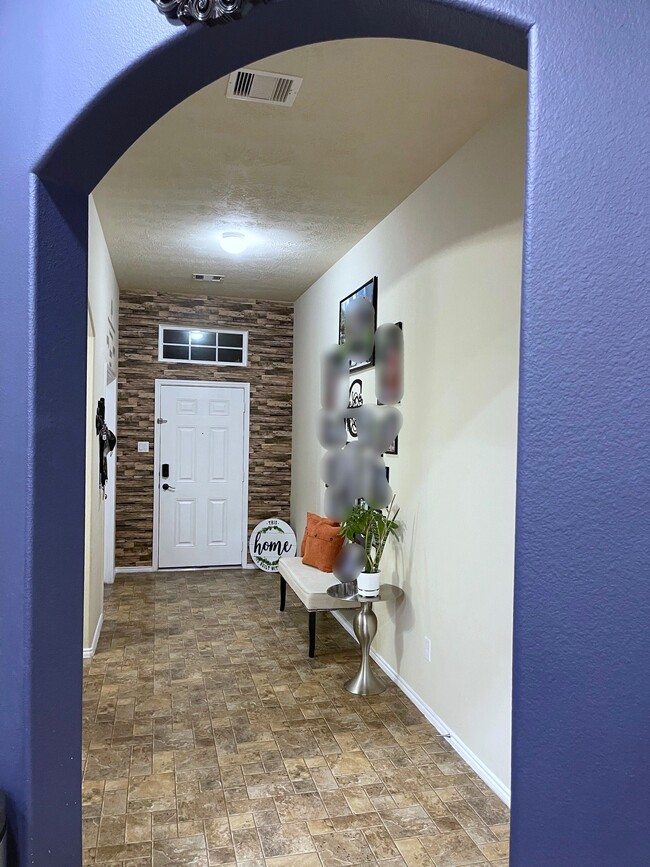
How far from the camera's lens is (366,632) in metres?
3.64

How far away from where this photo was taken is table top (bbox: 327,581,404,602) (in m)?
3.58

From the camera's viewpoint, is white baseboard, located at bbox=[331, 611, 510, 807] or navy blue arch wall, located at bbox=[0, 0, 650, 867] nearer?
navy blue arch wall, located at bbox=[0, 0, 650, 867]

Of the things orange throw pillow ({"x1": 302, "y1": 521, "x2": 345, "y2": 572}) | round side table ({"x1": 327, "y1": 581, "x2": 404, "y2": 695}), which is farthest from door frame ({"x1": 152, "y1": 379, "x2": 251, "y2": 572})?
round side table ({"x1": 327, "y1": 581, "x2": 404, "y2": 695})

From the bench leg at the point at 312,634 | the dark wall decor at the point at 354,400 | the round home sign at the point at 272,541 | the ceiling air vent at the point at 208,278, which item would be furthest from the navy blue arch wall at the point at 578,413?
the round home sign at the point at 272,541

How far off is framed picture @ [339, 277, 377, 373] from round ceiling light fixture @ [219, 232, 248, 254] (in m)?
0.86

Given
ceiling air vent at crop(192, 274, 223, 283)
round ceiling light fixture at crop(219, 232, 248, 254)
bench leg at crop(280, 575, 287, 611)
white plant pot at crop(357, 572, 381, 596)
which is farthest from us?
ceiling air vent at crop(192, 274, 223, 283)

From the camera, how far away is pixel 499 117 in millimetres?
2760

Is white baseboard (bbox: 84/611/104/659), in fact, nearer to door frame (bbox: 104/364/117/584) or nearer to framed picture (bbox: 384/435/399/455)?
door frame (bbox: 104/364/117/584)

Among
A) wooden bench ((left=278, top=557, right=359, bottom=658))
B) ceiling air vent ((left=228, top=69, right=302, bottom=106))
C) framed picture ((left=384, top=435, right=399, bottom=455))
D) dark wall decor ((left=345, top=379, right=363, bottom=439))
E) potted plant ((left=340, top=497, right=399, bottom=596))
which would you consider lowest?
wooden bench ((left=278, top=557, right=359, bottom=658))

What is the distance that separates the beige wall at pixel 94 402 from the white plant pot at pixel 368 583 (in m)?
1.70

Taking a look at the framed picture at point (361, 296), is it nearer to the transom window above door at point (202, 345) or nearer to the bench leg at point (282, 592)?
the bench leg at point (282, 592)

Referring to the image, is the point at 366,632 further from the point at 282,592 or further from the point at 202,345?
the point at 202,345

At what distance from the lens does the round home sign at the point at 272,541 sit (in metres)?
6.60

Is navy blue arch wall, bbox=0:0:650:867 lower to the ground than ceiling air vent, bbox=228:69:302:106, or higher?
lower
